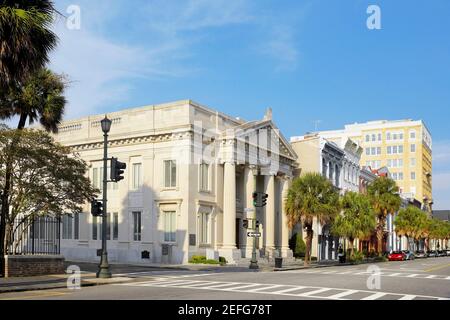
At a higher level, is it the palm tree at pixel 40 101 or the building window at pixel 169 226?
the palm tree at pixel 40 101

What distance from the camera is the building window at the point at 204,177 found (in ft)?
151

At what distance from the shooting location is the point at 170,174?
45.3 metres

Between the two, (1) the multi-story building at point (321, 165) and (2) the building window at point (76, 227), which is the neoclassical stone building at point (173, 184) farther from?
(1) the multi-story building at point (321, 165)

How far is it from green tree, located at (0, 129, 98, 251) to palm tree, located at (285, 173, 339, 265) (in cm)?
2315

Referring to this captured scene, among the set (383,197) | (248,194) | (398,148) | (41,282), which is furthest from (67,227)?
(398,148)

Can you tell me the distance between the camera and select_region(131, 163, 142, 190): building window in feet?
154

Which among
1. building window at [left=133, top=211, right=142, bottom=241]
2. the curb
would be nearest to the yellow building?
building window at [left=133, top=211, right=142, bottom=241]

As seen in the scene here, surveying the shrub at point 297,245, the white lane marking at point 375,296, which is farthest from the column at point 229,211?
the white lane marking at point 375,296

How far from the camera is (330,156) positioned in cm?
6625

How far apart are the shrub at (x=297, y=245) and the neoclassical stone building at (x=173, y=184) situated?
6.45m

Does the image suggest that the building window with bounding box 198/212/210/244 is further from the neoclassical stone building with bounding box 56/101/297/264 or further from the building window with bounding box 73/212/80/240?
the building window with bounding box 73/212/80/240
